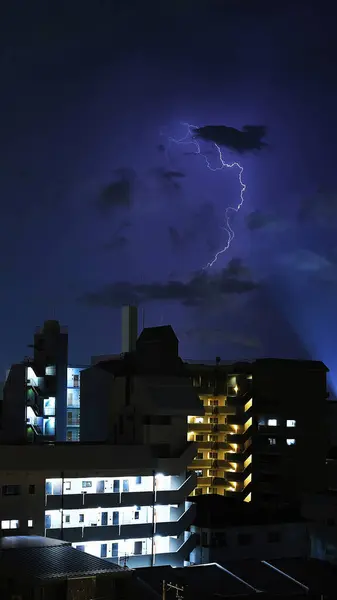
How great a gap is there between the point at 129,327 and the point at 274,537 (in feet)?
81.3

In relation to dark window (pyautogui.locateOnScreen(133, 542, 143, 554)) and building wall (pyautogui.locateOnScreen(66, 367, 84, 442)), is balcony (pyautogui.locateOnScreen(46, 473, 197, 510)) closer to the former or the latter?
dark window (pyautogui.locateOnScreen(133, 542, 143, 554))

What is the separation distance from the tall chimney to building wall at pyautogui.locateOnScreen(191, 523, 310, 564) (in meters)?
23.5

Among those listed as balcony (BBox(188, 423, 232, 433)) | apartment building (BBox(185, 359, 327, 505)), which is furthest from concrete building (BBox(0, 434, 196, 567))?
balcony (BBox(188, 423, 232, 433))

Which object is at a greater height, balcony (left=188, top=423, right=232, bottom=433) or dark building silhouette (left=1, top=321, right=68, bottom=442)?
dark building silhouette (left=1, top=321, right=68, bottom=442)

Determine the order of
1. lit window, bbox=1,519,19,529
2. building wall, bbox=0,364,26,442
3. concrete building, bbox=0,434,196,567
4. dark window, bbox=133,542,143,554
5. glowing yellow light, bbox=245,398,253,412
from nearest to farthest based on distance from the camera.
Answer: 1. lit window, bbox=1,519,19,529
2. concrete building, bbox=0,434,196,567
3. dark window, bbox=133,542,143,554
4. glowing yellow light, bbox=245,398,253,412
5. building wall, bbox=0,364,26,442

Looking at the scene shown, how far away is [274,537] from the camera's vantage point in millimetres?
32750

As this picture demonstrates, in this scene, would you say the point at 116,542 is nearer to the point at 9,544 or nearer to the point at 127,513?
the point at 127,513

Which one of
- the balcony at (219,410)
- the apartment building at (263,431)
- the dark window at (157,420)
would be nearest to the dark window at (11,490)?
the dark window at (157,420)

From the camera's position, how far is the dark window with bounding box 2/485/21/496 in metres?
27.4

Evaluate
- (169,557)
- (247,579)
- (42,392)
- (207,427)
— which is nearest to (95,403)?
(42,392)

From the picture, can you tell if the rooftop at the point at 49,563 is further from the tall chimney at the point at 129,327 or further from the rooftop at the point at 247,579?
the tall chimney at the point at 129,327

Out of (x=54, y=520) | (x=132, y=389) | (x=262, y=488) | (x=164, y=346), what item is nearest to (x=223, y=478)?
(x=262, y=488)

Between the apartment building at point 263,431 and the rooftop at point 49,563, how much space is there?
24.1 meters

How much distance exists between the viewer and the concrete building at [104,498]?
90.9 ft
